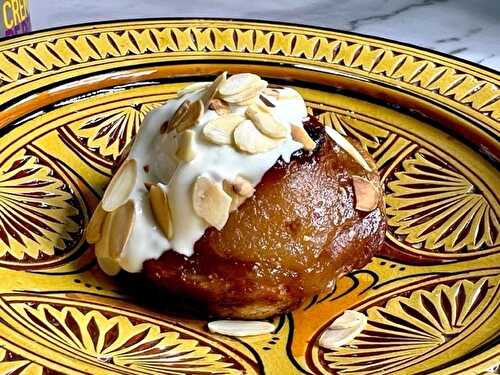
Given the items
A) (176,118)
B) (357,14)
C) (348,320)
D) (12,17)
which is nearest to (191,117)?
(176,118)


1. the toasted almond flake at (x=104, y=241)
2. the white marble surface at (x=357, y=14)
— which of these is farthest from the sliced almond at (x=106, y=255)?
the white marble surface at (x=357, y=14)

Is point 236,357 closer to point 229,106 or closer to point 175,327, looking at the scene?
point 175,327

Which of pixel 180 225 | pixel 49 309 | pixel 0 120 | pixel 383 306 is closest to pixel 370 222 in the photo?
pixel 383 306

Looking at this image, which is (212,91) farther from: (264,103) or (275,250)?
(275,250)

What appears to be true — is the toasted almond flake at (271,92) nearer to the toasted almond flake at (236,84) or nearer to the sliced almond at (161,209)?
the toasted almond flake at (236,84)

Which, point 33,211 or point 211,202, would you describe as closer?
point 211,202

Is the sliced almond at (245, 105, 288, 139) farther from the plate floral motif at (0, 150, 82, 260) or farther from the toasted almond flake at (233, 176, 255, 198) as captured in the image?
the plate floral motif at (0, 150, 82, 260)
